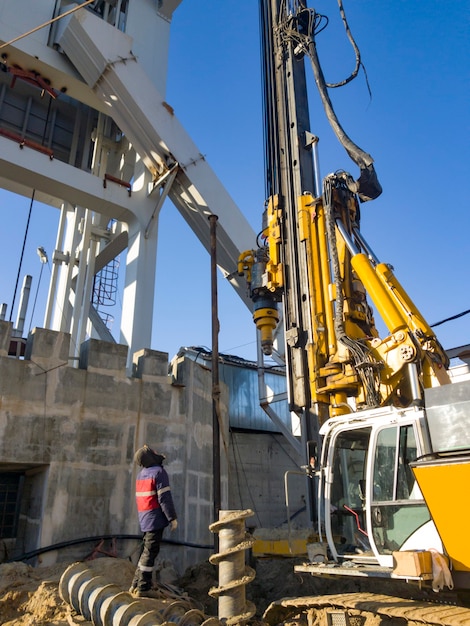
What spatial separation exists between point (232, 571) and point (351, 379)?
286 cm

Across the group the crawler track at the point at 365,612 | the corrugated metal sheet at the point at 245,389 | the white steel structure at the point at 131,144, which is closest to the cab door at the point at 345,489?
the crawler track at the point at 365,612

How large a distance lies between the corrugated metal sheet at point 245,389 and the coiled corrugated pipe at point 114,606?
957 centimetres

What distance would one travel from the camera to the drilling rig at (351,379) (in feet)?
14.4

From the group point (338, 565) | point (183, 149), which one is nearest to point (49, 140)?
point (183, 149)

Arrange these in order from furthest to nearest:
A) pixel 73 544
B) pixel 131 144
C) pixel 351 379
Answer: pixel 131 144 < pixel 73 544 < pixel 351 379

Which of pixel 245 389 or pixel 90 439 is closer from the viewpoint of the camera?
pixel 90 439

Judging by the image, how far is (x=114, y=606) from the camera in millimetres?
4844

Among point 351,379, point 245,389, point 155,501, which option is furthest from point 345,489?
point 245,389

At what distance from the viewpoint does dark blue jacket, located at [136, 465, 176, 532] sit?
5.88 meters

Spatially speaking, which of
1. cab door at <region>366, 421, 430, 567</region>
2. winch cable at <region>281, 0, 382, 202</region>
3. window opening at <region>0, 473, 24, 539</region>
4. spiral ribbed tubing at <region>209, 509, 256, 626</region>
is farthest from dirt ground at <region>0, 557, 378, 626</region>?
winch cable at <region>281, 0, 382, 202</region>

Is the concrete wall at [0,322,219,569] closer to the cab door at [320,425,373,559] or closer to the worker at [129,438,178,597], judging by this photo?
the worker at [129,438,178,597]

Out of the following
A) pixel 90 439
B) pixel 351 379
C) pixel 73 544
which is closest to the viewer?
pixel 351 379

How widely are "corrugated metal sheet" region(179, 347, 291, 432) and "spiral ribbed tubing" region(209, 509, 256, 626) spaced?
10.1m

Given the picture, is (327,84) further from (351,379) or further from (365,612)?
(365,612)
